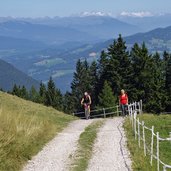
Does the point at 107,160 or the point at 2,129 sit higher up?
the point at 2,129

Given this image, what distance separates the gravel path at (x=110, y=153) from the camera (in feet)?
51.6

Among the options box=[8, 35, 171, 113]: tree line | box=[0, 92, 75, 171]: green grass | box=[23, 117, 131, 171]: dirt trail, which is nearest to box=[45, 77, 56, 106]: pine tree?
box=[8, 35, 171, 113]: tree line

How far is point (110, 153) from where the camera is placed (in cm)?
1848

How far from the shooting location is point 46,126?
950 inches

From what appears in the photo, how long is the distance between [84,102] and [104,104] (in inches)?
1913

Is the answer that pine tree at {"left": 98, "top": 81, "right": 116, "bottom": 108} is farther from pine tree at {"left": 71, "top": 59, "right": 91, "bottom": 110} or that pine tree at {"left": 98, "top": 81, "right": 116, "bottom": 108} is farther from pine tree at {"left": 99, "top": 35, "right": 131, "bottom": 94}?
pine tree at {"left": 71, "top": 59, "right": 91, "bottom": 110}

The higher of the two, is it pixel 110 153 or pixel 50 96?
pixel 50 96

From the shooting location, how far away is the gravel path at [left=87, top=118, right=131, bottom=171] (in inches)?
620

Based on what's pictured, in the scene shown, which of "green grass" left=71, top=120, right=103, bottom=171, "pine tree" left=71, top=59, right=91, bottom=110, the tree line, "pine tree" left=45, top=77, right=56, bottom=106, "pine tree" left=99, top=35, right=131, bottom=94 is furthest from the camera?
"pine tree" left=71, top=59, right=91, bottom=110

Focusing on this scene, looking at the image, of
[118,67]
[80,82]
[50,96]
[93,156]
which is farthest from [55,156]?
[80,82]

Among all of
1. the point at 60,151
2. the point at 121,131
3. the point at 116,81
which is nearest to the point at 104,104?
the point at 116,81

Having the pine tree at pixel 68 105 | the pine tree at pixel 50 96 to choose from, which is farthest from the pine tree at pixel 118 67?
the pine tree at pixel 68 105

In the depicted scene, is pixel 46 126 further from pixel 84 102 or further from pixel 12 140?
pixel 84 102

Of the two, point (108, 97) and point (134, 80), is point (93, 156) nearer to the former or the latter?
point (108, 97)
